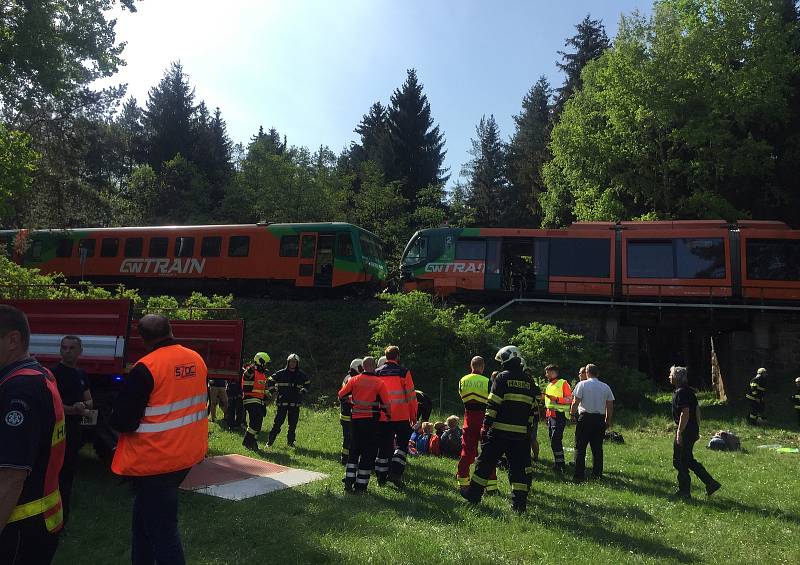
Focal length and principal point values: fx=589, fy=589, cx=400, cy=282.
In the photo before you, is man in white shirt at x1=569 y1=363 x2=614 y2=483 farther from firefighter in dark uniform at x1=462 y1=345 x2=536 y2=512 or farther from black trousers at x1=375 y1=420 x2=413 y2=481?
black trousers at x1=375 y1=420 x2=413 y2=481

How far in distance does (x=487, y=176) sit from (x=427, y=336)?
33.0m

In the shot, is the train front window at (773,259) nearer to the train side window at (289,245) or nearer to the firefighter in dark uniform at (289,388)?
the train side window at (289,245)

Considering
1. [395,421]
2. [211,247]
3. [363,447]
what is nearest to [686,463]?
[395,421]

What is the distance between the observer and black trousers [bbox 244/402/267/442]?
9.93 meters

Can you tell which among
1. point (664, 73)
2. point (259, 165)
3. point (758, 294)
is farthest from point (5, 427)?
point (259, 165)

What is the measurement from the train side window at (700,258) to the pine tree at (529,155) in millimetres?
21264

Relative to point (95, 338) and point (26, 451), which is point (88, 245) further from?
point (26, 451)

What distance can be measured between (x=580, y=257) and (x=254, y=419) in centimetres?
1298

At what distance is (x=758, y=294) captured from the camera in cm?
1803

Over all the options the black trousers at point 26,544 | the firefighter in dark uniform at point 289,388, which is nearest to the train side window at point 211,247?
the firefighter in dark uniform at point 289,388

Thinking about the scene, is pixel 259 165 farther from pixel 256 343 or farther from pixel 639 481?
pixel 639 481

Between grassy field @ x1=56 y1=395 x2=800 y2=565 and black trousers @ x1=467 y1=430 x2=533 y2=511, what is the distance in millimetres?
228

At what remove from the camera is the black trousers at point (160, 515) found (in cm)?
358

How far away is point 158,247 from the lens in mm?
22359
